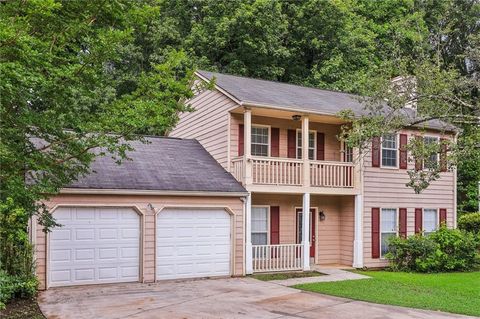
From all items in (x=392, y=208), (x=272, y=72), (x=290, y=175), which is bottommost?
(x=392, y=208)

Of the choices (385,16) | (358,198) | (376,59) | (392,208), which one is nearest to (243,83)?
(358,198)

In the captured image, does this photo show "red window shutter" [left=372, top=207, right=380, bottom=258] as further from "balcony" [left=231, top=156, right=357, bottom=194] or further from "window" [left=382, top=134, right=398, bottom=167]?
"window" [left=382, top=134, right=398, bottom=167]

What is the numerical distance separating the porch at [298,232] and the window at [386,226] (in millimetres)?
1132

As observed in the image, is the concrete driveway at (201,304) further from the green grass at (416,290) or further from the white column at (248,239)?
the white column at (248,239)

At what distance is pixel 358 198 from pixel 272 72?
39.0 ft

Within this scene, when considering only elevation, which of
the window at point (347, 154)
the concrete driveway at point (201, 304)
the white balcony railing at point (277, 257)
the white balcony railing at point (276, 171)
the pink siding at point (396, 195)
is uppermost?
the window at point (347, 154)

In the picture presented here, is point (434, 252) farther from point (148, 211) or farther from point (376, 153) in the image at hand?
point (148, 211)

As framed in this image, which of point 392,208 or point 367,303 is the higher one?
point 392,208

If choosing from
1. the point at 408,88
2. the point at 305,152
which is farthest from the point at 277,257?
the point at 408,88

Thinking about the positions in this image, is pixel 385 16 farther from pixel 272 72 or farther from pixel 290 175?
pixel 290 175

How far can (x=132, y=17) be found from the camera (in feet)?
27.9

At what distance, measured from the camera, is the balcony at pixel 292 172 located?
14.6 metres

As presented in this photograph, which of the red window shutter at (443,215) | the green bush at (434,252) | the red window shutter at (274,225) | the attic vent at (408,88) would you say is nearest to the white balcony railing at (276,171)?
the red window shutter at (274,225)

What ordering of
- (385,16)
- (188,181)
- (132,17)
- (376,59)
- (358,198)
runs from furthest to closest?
(385,16) < (376,59) < (358,198) < (188,181) < (132,17)
